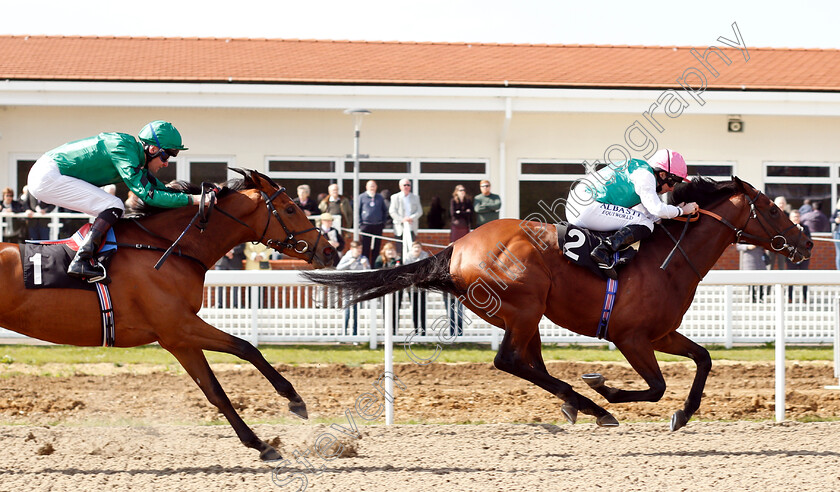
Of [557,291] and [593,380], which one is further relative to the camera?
[557,291]

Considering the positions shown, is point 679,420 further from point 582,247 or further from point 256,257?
point 256,257

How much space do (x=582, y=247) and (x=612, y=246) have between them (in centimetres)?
17

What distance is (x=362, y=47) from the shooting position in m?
16.3

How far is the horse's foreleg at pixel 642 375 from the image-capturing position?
5156 millimetres

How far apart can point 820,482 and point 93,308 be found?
360cm

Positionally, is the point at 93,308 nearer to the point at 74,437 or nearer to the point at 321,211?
the point at 74,437

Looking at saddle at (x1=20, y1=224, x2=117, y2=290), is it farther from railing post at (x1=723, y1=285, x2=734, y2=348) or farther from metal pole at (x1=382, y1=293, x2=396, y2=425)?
railing post at (x1=723, y1=285, x2=734, y2=348)

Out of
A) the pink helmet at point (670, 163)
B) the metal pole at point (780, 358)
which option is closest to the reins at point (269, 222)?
the pink helmet at point (670, 163)

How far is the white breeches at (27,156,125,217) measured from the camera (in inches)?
191

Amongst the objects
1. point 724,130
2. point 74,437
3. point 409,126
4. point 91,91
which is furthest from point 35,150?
point 724,130

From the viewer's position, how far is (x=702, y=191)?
5723 mm

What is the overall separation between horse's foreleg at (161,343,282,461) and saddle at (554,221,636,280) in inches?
76.6

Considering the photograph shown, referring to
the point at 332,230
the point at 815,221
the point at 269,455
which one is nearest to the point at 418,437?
the point at 269,455

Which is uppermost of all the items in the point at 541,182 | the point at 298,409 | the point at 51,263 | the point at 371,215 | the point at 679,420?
the point at 541,182
